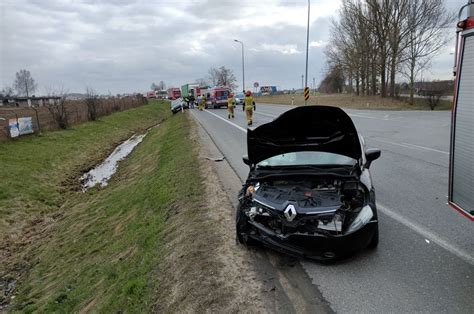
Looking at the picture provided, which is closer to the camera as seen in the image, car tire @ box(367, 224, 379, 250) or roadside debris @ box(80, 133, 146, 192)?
car tire @ box(367, 224, 379, 250)

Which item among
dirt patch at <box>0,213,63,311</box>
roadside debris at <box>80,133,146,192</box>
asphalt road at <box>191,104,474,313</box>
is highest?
asphalt road at <box>191,104,474,313</box>

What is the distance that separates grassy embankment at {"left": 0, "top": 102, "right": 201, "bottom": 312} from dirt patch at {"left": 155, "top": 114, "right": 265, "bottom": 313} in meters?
0.26

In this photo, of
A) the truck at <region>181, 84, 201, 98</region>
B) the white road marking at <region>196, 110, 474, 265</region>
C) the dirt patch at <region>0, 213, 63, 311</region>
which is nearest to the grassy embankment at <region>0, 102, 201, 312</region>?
the dirt patch at <region>0, 213, 63, 311</region>

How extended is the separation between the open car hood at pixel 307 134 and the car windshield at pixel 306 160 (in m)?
0.05

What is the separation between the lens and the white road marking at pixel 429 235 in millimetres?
4246

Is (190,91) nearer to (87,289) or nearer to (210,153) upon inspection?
(210,153)

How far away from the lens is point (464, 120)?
12.4ft

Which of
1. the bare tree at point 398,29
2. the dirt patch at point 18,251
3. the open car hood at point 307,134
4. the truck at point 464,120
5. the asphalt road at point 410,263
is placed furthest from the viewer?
the bare tree at point 398,29

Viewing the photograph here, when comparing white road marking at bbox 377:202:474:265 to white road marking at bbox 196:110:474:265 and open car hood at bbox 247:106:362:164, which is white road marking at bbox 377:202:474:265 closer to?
white road marking at bbox 196:110:474:265

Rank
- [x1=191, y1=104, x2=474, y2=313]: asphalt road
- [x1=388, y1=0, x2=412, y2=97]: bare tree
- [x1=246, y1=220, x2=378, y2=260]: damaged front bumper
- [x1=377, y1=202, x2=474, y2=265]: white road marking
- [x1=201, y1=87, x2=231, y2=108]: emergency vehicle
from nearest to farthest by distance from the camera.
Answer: [x1=191, y1=104, x2=474, y2=313]: asphalt road → [x1=246, y1=220, x2=378, y2=260]: damaged front bumper → [x1=377, y1=202, x2=474, y2=265]: white road marking → [x1=388, y1=0, x2=412, y2=97]: bare tree → [x1=201, y1=87, x2=231, y2=108]: emergency vehicle

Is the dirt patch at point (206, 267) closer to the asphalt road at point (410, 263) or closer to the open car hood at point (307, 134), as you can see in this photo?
the asphalt road at point (410, 263)

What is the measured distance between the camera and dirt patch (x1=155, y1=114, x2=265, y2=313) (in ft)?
12.3

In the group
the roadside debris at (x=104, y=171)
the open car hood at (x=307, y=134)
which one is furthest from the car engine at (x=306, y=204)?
the roadside debris at (x=104, y=171)

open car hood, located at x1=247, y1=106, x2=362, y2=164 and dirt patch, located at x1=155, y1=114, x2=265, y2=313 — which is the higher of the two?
open car hood, located at x1=247, y1=106, x2=362, y2=164
